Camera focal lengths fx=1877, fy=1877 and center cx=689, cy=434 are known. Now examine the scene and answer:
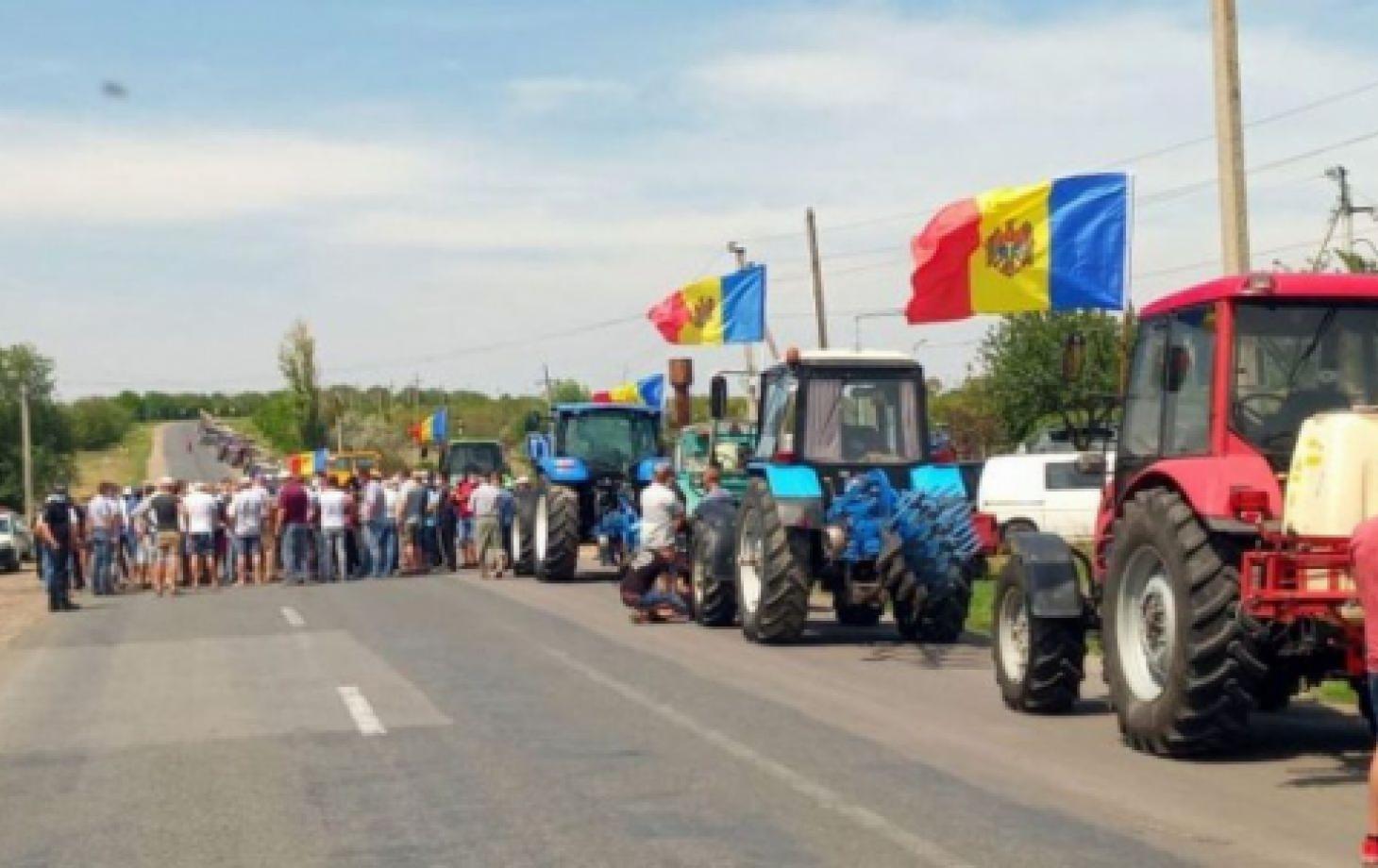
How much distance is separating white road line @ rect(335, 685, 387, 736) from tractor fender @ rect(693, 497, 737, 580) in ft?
16.6

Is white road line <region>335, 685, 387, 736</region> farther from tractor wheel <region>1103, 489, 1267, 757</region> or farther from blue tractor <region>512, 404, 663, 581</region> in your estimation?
blue tractor <region>512, 404, 663, 581</region>

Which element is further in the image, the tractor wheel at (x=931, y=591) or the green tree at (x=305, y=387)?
the green tree at (x=305, y=387)

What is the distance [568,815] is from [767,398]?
9.58 m

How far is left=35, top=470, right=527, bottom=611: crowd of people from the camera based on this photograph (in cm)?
2742

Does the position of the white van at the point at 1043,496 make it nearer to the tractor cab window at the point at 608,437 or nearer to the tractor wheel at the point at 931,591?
the tractor cab window at the point at 608,437

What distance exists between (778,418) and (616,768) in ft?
25.8

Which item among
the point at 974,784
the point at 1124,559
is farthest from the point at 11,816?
the point at 1124,559

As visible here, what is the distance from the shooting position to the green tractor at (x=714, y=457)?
20.3 m

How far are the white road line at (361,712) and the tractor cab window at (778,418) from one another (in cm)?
508

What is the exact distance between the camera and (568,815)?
28.1ft

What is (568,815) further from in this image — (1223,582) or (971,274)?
(971,274)

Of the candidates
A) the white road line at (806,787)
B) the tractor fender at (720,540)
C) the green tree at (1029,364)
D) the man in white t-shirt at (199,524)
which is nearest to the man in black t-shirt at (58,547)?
the man in white t-shirt at (199,524)

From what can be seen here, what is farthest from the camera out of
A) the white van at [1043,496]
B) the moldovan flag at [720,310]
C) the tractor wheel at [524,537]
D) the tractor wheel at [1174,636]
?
the moldovan flag at [720,310]

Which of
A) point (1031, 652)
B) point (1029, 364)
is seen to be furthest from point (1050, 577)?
point (1029, 364)
